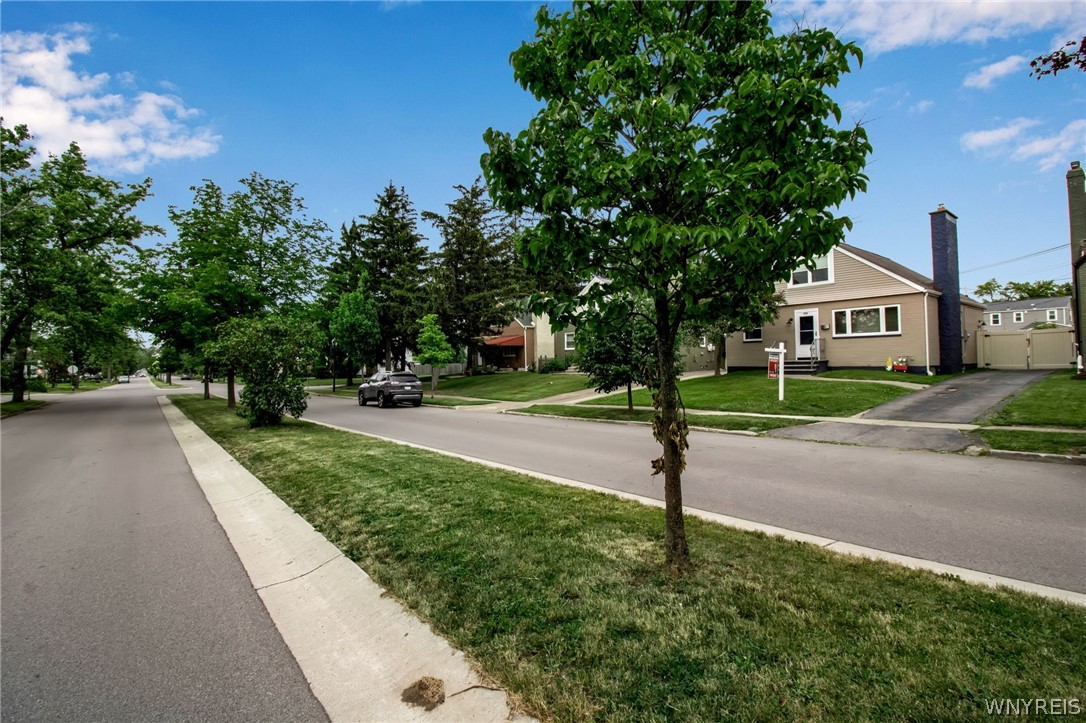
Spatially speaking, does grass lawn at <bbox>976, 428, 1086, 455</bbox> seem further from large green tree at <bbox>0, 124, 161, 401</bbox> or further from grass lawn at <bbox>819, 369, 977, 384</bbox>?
large green tree at <bbox>0, 124, 161, 401</bbox>

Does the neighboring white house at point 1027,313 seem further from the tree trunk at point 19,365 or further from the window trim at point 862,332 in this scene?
the tree trunk at point 19,365

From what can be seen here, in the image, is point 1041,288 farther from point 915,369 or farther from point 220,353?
point 220,353

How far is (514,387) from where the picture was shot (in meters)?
30.3

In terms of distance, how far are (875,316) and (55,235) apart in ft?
126

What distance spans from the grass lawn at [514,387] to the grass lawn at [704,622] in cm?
1803

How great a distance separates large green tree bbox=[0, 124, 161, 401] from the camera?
2339 cm

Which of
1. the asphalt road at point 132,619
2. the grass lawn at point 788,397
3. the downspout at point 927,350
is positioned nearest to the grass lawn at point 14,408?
the asphalt road at point 132,619

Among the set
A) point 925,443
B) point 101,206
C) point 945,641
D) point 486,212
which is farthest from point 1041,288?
point 101,206

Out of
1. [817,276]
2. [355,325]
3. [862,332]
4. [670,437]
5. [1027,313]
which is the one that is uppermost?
[817,276]

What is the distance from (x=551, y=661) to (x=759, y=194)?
9.42 ft

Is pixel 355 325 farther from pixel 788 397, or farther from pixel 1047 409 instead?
pixel 1047 409

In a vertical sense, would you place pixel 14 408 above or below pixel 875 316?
below

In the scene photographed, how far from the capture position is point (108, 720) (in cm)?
260

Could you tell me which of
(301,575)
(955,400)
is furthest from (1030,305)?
(301,575)
